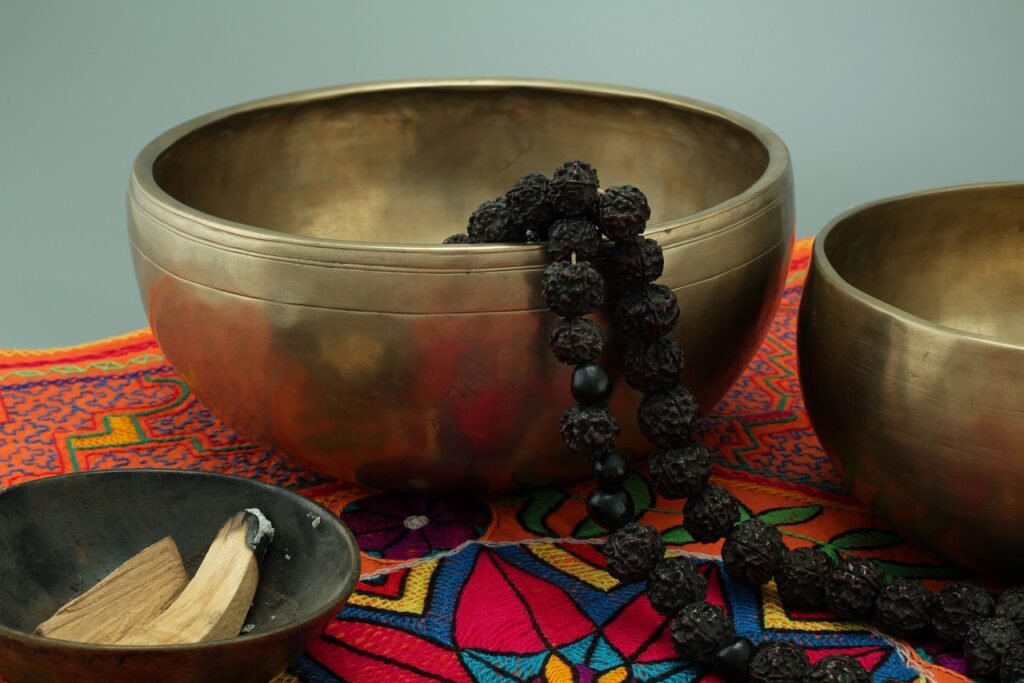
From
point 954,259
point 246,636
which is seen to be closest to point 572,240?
point 246,636

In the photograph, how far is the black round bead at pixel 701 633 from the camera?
3.15ft

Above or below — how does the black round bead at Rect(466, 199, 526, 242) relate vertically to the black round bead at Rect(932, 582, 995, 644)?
above

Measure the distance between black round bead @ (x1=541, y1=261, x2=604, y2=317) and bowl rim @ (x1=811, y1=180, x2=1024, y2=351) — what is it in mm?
207

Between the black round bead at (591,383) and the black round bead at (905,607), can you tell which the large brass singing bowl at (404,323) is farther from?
the black round bead at (905,607)

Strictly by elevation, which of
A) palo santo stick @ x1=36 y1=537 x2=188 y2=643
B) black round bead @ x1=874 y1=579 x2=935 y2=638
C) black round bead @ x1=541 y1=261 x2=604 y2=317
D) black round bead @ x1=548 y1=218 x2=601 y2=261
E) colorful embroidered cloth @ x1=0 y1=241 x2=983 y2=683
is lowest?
colorful embroidered cloth @ x1=0 y1=241 x2=983 y2=683

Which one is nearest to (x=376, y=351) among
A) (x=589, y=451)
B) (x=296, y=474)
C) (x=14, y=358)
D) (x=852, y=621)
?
(x=589, y=451)

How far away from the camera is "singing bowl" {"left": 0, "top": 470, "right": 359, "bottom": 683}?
0.97 m

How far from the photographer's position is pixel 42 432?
1.33 meters

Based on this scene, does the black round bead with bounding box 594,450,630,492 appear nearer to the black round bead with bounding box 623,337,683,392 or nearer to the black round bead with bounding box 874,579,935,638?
the black round bead with bounding box 623,337,683,392

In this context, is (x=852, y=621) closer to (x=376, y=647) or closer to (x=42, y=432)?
(x=376, y=647)

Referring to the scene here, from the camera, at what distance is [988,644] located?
0.96 meters

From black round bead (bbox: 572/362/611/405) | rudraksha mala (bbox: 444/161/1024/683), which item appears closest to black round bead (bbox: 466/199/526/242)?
rudraksha mala (bbox: 444/161/1024/683)

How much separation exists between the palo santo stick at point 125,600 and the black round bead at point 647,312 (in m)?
0.36

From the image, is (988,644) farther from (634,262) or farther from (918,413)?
(634,262)
